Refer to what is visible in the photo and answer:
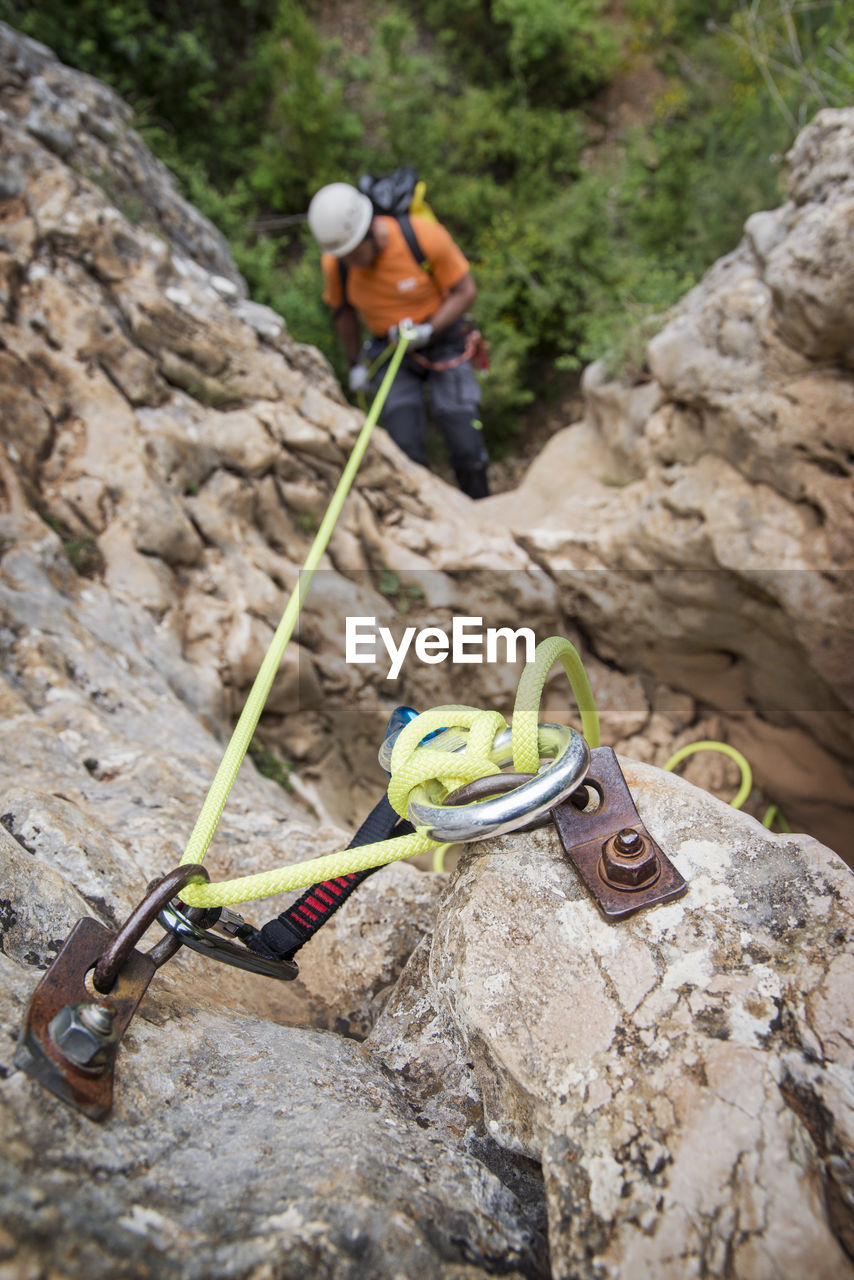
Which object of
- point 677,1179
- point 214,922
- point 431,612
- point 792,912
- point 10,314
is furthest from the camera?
point 431,612

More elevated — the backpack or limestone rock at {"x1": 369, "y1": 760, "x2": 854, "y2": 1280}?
the backpack

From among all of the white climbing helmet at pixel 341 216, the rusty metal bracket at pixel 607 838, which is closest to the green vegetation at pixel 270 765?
the rusty metal bracket at pixel 607 838

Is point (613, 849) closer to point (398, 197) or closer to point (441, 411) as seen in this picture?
point (441, 411)

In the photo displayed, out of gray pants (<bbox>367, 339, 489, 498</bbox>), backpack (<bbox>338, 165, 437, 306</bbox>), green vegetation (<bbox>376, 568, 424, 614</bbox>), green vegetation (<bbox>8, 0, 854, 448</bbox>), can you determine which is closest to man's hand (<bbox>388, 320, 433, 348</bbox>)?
gray pants (<bbox>367, 339, 489, 498</bbox>)

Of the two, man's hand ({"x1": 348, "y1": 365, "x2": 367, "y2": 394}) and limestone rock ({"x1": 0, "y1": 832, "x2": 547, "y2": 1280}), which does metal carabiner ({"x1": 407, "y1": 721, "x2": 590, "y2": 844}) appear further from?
man's hand ({"x1": 348, "y1": 365, "x2": 367, "y2": 394})

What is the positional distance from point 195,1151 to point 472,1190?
311 millimetres

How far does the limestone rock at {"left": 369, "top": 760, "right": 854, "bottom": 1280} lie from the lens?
0.75 metres

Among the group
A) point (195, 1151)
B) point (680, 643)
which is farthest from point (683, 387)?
point (195, 1151)

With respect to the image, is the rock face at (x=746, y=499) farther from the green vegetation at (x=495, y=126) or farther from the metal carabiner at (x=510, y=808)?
the metal carabiner at (x=510, y=808)

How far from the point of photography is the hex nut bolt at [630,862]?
0.99 metres

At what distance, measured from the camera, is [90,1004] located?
0.86 meters

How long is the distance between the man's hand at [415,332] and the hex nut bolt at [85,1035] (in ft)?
11.8

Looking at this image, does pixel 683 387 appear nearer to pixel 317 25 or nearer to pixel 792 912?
pixel 792 912

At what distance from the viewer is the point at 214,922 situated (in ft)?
3.56
